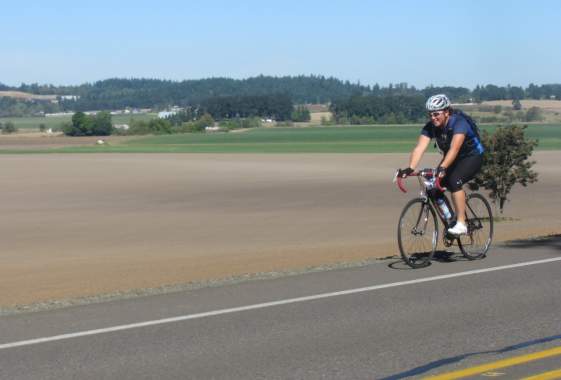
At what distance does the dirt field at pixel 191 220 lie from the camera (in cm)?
1537

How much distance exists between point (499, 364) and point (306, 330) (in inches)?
66.0

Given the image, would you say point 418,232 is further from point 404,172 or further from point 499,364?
point 499,364

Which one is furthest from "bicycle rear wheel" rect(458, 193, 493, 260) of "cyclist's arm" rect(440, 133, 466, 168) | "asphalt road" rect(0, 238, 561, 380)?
"asphalt road" rect(0, 238, 561, 380)

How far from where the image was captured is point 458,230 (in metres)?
12.0

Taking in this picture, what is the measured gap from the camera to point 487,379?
6.79 meters

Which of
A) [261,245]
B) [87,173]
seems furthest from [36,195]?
[261,245]

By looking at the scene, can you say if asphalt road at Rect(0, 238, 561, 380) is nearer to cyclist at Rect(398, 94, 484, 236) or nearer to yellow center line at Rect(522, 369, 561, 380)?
yellow center line at Rect(522, 369, 561, 380)

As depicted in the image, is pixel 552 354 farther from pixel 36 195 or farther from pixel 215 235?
pixel 36 195

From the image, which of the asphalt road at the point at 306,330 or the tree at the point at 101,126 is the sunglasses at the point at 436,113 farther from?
the tree at the point at 101,126

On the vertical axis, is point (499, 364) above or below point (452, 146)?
below

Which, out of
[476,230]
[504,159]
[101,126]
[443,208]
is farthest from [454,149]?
[101,126]

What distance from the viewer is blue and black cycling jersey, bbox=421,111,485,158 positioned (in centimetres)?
1169

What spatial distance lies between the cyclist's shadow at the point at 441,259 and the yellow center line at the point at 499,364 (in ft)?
13.6

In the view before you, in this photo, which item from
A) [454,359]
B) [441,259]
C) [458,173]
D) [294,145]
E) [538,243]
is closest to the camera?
[454,359]
